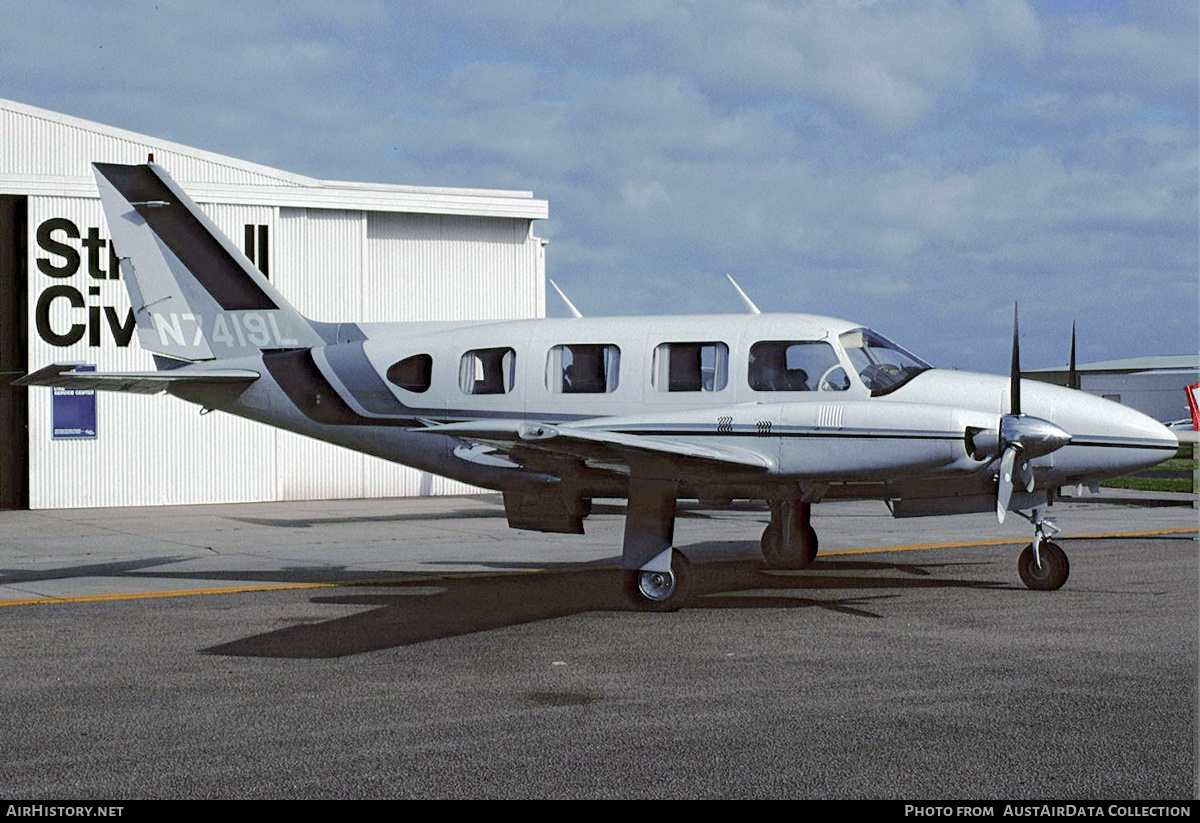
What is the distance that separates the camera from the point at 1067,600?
13.2 meters

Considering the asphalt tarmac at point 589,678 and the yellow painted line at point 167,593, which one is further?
the yellow painted line at point 167,593

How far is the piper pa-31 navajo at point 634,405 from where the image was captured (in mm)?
12422

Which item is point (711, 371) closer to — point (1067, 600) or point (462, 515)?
point (1067, 600)

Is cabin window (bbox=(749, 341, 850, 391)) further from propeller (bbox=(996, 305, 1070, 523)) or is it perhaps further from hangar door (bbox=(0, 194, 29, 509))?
hangar door (bbox=(0, 194, 29, 509))

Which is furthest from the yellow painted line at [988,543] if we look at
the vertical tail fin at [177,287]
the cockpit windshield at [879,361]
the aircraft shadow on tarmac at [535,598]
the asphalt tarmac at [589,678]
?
the vertical tail fin at [177,287]

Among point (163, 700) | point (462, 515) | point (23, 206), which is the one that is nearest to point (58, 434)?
point (23, 206)

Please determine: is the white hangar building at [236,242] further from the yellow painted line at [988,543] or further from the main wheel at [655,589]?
the main wheel at [655,589]

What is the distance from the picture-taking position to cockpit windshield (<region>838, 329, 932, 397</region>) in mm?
13352

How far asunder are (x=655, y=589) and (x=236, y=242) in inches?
849

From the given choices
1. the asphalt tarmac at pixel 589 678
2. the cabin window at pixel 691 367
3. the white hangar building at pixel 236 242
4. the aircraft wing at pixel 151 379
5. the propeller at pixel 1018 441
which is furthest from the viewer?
the white hangar building at pixel 236 242

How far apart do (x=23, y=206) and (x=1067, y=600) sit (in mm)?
25903

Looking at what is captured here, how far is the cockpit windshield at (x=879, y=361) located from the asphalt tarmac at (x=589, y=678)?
7.51ft

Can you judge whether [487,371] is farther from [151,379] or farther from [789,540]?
[789,540]

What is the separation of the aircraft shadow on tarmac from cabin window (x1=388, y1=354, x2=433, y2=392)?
2.37 m
